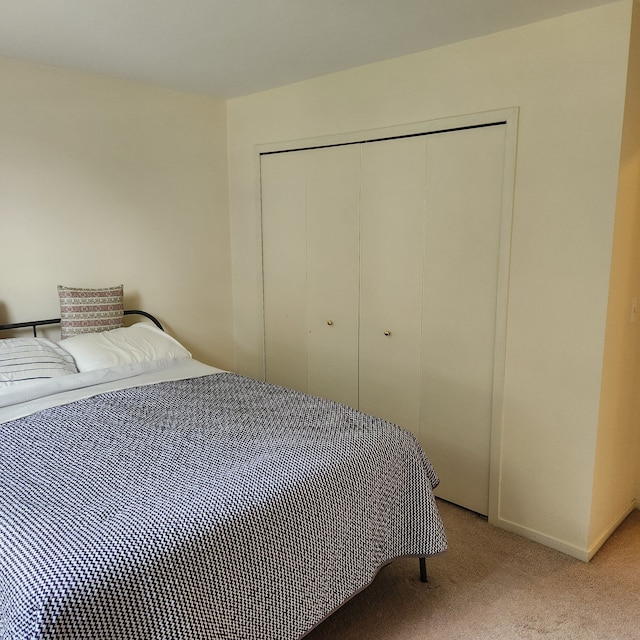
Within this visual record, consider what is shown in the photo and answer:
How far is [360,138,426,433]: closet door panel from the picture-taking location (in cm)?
296

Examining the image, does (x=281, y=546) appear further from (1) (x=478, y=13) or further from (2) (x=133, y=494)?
(1) (x=478, y=13)

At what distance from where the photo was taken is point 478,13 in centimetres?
231

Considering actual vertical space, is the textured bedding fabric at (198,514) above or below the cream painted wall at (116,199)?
below

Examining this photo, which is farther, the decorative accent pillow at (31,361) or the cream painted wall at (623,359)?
the decorative accent pillow at (31,361)

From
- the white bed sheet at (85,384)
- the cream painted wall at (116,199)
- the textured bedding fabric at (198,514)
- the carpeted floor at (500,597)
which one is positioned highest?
the cream painted wall at (116,199)

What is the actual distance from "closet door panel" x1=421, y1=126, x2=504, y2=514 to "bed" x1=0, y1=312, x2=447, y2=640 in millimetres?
662

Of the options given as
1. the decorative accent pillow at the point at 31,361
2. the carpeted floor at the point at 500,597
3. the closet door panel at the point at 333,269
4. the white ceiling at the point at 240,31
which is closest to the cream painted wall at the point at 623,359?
the carpeted floor at the point at 500,597

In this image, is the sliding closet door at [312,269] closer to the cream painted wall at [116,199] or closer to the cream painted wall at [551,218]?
the cream painted wall at [116,199]

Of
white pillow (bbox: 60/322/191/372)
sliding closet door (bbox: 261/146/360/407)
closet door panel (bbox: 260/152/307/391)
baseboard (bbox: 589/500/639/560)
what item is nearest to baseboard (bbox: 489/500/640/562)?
baseboard (bbox: 589/500/639/560)

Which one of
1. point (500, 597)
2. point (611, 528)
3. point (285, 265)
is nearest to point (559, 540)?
point (611, 528)

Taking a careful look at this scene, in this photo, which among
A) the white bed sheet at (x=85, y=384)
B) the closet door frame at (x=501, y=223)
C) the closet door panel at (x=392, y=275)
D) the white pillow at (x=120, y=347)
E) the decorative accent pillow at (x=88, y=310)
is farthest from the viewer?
the decorative accent pillow at (x=88, y=310)

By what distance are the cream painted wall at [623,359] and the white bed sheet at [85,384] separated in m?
1.97

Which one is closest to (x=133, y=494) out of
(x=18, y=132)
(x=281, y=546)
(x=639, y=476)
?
(x=281, y=546)

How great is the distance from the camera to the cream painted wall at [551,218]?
2.31 m
